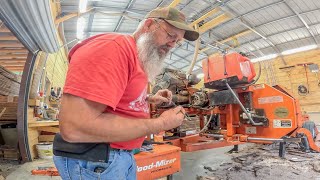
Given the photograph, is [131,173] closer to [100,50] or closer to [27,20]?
[100,50]

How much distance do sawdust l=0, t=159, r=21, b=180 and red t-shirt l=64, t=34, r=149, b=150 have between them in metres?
3.69

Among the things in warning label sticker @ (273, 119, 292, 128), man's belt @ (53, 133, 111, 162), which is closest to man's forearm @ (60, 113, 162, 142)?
man's belt @ (53, 133, 111, 162)

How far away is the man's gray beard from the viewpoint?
1.17 meters

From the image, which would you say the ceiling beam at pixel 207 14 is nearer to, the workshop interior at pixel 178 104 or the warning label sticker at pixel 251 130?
the workshop interior at pixel 178 104

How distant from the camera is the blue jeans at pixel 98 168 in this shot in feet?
3.24

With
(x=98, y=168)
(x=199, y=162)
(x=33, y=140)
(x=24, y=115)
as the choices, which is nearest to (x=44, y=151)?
(x=33, y=140)

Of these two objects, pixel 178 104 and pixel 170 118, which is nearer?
pixel 170 118

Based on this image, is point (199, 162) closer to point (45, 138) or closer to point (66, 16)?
point (45, 138)

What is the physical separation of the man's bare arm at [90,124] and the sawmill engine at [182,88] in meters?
3.42

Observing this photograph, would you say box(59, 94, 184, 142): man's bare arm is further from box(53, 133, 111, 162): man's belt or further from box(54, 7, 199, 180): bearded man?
box(53, 133, 111, 162): man's belt

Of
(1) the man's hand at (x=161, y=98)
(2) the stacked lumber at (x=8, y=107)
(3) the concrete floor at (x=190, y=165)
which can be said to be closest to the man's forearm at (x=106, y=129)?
(1) the man's hand at (x=161, y=98)

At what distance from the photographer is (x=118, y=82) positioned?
90 cm

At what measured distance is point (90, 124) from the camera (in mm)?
833

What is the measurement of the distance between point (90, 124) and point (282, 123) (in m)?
3.62
